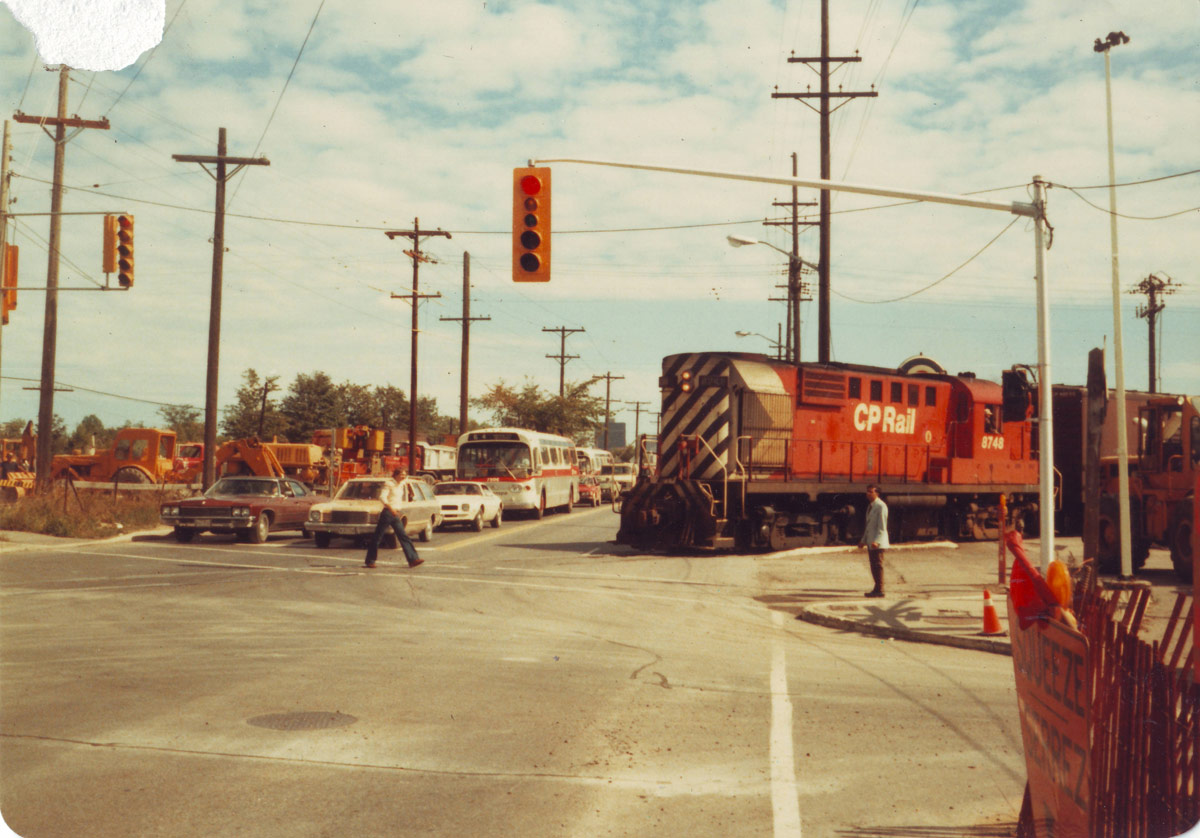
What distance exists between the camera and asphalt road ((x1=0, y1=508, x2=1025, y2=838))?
5621 millimetres

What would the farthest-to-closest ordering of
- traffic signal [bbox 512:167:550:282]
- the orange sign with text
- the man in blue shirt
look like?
the man in blue shirt
traffic signal [bbox 512:167:550:282]
the orange sign with text

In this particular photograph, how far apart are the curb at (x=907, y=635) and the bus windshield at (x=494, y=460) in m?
23.4

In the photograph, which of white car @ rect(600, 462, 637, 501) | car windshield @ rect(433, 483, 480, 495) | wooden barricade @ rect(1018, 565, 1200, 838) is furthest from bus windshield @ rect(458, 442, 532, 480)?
wooden barricade @ rect(1018, 565, 1200, 838)

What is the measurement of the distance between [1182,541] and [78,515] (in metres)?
25.0

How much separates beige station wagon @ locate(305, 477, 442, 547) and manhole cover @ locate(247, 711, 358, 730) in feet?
46.5

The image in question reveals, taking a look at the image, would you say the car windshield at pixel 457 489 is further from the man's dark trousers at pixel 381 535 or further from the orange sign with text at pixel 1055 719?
the orange sign with text at pixel 1055 719

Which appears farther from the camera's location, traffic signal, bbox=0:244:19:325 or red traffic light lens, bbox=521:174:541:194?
traffic signal, bbox=0:244:19:325

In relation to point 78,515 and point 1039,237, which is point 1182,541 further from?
point 78,515

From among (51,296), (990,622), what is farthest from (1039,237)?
(51,296)

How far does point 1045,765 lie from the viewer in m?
4.13

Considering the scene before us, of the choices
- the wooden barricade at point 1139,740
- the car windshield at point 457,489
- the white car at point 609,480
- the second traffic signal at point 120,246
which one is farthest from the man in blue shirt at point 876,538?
the white car at point 609,480

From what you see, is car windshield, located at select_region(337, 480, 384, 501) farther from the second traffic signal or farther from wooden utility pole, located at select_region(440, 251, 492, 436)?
wooden utility pole, located at select_region(440, 251, 492, 436)

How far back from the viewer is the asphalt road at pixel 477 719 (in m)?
5.62

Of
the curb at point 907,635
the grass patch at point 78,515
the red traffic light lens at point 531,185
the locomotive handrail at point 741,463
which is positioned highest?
the red traffic light lens at point 531,185
